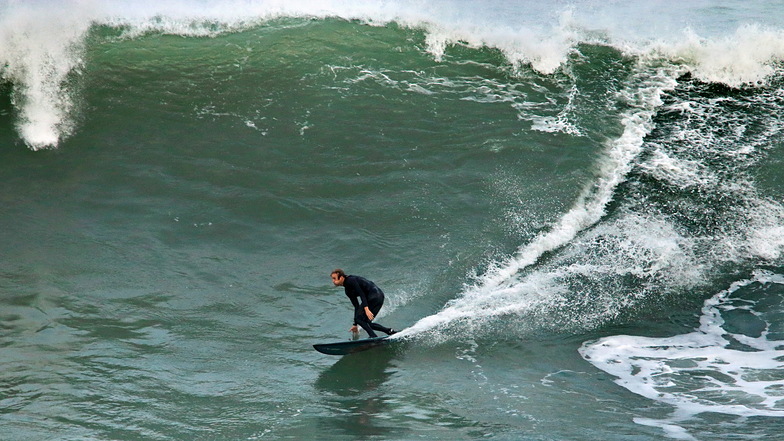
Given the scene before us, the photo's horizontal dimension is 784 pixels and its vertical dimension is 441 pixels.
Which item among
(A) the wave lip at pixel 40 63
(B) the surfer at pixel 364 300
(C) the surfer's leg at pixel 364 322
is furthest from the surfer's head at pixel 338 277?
(A) the wave lip at pixel 40 63

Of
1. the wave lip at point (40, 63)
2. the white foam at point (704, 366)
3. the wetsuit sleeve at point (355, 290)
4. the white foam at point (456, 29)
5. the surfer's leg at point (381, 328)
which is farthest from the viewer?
the white foam at point (456, 29)

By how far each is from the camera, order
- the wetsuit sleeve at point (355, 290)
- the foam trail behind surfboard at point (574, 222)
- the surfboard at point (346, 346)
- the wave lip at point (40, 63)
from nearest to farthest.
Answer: the surfboard at point (346, 346) < the wetsuit sleeve at point (355, 290) < the foam trail behind surfboard at point (574, 222) < the wave lip at point (40, 63)

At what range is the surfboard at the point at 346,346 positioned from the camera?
9039 millimetres

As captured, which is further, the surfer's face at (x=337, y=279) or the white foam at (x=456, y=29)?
the white foam at (x=456, y=29)

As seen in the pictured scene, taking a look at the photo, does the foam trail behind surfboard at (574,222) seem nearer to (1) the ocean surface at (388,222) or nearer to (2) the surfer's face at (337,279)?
(1) the ocean surface at (388,222)

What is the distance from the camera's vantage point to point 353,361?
29.9ft

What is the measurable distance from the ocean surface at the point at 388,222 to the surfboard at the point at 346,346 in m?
0.12

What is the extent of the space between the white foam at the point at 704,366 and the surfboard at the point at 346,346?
274 centimetres

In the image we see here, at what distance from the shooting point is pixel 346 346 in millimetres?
9094

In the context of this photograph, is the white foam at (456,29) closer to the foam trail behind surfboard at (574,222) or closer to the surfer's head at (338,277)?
the foam trail behind surfboard at (574,222)

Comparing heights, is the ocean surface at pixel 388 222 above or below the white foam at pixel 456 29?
below

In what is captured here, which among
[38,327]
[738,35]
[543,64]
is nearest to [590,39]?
[543,64]

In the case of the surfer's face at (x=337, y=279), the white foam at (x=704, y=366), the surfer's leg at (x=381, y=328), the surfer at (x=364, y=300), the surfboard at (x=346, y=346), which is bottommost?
the white foam at (x=704, y=366)

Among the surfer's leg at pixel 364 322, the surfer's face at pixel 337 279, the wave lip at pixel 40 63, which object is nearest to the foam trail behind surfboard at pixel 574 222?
the surfer's leg at pixel 364 322
